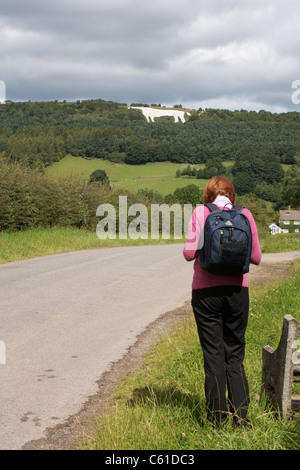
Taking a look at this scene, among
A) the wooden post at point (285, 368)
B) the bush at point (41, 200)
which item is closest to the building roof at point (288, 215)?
the bush at point (41, 200)

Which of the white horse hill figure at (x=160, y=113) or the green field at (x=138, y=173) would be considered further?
the white horse hill figure at (x=160, y=113)

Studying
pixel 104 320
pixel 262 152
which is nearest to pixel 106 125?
pixel 262 152

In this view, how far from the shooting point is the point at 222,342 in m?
Result: 4.16

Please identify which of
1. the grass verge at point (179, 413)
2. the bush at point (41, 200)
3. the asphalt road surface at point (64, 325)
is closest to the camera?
the grass verge at point (179, 413)

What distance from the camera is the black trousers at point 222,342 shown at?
4.08 metres

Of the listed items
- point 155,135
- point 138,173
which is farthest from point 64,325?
point 155,135

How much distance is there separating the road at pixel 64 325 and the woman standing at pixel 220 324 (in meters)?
1.51

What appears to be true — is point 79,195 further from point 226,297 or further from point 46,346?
point 226,297

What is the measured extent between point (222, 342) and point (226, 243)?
84 centimetres

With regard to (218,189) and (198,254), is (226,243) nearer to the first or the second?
(198,254)

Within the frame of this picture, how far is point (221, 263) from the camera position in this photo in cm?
393
